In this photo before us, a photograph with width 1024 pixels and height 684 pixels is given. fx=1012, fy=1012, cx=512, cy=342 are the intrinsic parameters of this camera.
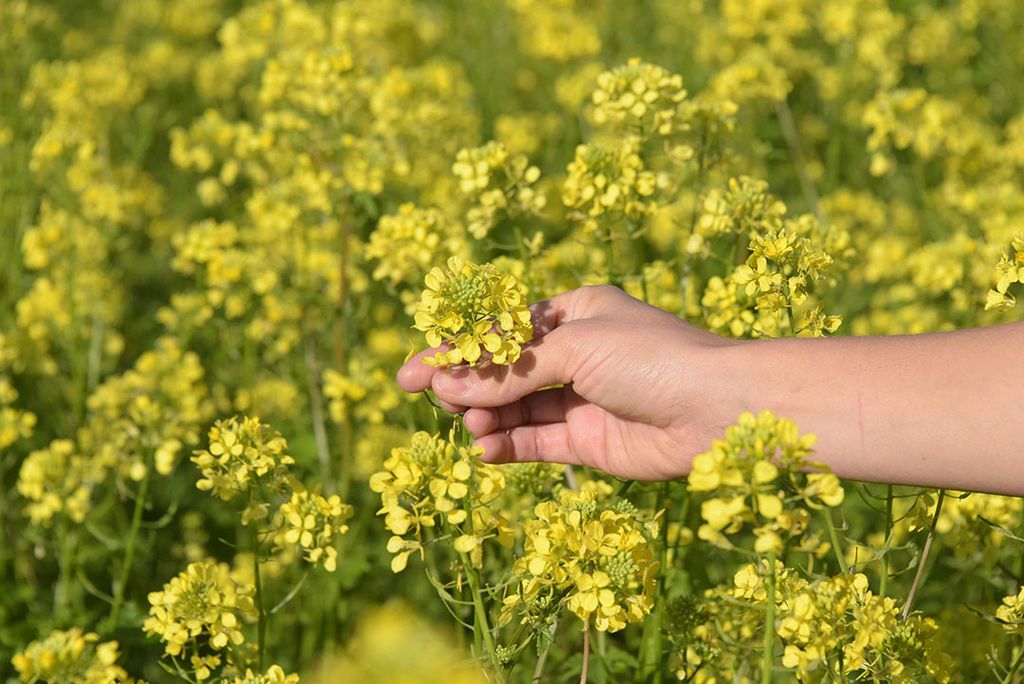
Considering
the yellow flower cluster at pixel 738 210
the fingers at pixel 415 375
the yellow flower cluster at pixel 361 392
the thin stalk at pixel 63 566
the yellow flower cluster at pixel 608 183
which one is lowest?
the thin stalk at pixel 63 566

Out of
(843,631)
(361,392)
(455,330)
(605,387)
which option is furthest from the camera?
(361,392)

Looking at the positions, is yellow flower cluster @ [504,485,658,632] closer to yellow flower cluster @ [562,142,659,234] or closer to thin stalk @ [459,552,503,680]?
thin stalk @ [459,552,503,680]

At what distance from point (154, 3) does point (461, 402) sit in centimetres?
653


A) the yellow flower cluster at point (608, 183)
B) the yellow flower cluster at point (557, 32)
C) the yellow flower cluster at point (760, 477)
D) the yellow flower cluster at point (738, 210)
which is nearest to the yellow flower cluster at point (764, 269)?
the yellow flower cluster at point (738, 210)

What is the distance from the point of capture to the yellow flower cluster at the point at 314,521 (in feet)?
6.68

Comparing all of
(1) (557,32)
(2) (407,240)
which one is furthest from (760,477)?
(1) (557,32)

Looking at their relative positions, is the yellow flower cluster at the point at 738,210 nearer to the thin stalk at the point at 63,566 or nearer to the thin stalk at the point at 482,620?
the thin stalk at the point at 482,620

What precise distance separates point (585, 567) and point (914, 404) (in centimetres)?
63

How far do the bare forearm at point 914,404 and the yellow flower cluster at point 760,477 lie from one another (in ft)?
1.14

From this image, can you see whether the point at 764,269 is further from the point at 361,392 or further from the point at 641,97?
the point at 361,392

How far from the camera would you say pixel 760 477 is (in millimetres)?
1363

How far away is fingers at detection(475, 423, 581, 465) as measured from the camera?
86.7 inches

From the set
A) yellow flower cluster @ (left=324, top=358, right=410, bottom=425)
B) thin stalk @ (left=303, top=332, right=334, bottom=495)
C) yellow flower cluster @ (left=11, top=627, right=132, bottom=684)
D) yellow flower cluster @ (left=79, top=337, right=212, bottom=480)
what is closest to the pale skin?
yellow flower cluster @ (left=11, top=627, right=132, bottom=684)

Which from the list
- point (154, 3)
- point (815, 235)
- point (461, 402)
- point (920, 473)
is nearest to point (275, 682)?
point (461, 402)
